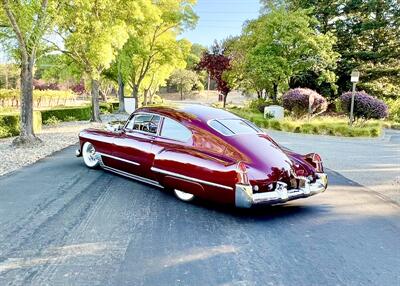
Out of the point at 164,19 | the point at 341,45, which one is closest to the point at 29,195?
the point at 164,19

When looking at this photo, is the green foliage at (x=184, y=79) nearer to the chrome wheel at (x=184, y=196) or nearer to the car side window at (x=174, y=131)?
the car side window at (x=174, y=131)

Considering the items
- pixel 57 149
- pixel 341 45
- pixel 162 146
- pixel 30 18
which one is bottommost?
pixel 57 149

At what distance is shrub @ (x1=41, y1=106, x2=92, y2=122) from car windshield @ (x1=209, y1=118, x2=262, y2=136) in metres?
14.2

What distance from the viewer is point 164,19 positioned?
26016 millimetres

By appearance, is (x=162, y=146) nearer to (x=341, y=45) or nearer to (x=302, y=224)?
(x=302, y=224)

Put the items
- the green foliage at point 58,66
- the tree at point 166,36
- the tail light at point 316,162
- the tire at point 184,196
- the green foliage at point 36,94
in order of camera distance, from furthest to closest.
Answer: the tree at point 166,36 < the green foliage at point 36,94 < the green foliage at point 58,66 < the tail light at point 316,162 < the tire at point 184,196

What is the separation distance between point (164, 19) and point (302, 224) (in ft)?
79.4

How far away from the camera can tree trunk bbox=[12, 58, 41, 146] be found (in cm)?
1027

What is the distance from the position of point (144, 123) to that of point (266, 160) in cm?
226

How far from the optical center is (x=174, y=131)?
5.36 meters

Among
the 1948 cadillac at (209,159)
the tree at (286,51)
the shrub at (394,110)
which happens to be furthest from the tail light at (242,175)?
the shrub at (394,110)

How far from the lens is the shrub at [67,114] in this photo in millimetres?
17597

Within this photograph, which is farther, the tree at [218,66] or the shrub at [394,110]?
the tree at [218,66]

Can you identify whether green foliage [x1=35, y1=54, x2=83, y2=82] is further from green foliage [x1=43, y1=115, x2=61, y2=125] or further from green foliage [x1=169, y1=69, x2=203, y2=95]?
green foliage [x1=169, y1=69, x2=203, y2=95]
